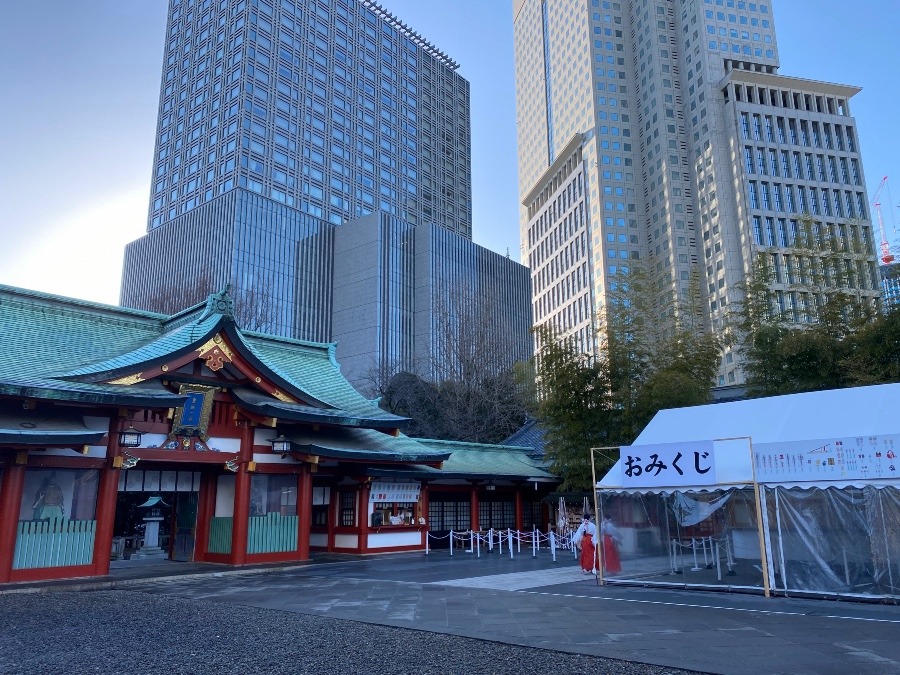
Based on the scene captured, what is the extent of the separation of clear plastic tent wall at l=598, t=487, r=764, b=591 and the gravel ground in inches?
248

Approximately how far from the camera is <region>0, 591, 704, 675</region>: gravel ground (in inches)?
290

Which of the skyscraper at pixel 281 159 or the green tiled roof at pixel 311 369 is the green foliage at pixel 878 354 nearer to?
the green tiled roof at pixel 311 369

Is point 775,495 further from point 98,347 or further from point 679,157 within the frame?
point 679,157

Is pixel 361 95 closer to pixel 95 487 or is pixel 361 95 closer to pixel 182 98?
pixel 182 98

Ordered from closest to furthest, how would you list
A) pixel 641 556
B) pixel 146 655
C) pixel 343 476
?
pixel 146 655, pixel 641 556, pixel 343 476

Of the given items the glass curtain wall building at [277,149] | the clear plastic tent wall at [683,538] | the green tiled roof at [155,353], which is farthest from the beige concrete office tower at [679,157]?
the clear plastic tent wall at [683,538]

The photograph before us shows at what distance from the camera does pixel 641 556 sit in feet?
47.1

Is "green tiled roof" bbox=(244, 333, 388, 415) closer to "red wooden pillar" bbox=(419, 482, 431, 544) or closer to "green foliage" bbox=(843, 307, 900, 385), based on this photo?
"red wooden pillar" bbox=(419, 482, 431, 544)

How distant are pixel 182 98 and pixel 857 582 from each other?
99910 mm

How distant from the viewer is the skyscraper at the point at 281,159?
265ft

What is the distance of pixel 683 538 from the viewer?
1373 centimetres

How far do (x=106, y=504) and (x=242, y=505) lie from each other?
145 inches

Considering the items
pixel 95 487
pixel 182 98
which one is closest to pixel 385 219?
pixel 182 98

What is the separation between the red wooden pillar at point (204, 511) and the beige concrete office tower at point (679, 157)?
194 ft
